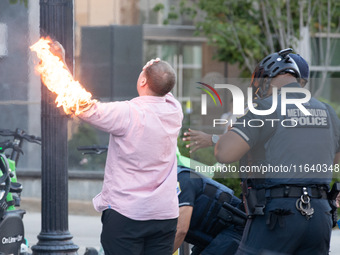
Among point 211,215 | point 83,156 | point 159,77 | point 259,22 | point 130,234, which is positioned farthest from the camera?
point 259,22

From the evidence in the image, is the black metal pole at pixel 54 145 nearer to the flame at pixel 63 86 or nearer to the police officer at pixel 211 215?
the police officer at pixel 211 215

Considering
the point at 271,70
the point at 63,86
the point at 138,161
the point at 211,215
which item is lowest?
the point at 211,215

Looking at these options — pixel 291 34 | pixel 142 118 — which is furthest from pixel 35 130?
pixel 142 118

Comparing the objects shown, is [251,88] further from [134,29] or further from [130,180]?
[134,29]

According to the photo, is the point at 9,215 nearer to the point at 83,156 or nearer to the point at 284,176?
the point at 284,176

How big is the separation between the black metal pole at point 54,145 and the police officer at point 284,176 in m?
2.76

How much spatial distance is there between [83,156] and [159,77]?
929cm

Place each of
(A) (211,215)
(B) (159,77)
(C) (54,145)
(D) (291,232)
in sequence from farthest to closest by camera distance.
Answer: (C) (54,145)
(A) (211,215)
(B) (159,77)
(D) (291,232)

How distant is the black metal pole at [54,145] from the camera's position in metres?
7.01

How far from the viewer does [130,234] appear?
15.2ft

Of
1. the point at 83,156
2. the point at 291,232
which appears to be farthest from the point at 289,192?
the point at 83,156

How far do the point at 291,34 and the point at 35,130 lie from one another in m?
7.53

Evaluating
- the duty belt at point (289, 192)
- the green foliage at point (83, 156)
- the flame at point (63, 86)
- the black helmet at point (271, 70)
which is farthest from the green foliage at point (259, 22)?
the duty belt at point (289, 192)

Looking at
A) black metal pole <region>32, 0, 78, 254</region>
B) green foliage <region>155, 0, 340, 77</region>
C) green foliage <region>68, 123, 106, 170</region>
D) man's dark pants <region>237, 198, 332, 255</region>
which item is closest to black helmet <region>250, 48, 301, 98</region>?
man's dark pants <region>237, 198, 332, 255</region>
